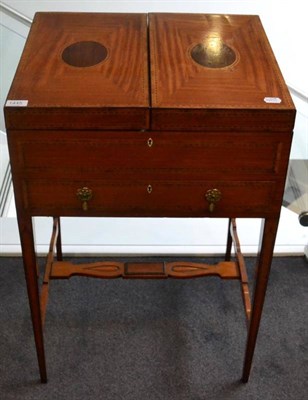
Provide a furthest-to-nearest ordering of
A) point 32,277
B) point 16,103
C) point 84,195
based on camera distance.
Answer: point 32,277
point 84,195
point 16,103

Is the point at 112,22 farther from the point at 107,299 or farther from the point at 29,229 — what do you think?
the point at 107,299

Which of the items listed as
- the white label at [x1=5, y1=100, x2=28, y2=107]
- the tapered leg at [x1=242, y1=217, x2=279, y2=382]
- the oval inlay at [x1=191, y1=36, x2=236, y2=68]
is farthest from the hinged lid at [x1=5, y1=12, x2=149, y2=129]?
the tapered leg at [x1=242, y1=217, x2=279, y2=382]

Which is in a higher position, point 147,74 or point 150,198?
point 147,74

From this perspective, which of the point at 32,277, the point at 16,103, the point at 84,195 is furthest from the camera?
the point at 32,277

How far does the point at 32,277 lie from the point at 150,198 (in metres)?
0.36

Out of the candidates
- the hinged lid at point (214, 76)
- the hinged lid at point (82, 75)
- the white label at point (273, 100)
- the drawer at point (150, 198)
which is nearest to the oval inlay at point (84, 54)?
the hinged lid at point (82, 75)

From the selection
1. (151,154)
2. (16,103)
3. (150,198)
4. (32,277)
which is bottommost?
(32,277)

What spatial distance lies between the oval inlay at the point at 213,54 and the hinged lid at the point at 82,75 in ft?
0.38

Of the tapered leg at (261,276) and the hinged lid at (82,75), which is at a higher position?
the hinged lid at (82,75)

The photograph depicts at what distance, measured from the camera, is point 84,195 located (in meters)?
1.21

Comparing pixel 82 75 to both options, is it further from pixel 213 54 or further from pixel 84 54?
pixel 213 54

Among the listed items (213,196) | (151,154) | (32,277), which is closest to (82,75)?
(151,154)

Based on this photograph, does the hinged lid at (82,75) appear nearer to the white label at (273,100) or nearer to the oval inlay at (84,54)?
the oval inlay at (84,54)

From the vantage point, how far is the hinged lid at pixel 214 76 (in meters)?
1.11
